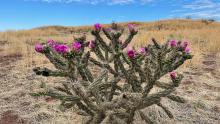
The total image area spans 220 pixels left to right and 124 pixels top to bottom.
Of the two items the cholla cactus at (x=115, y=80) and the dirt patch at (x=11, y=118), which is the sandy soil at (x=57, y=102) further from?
the cholla cactus at (x=115, y=80)

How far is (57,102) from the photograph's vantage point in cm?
770

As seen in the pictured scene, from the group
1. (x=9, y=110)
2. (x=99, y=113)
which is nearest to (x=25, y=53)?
(x=9, y=110)

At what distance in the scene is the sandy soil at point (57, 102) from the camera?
707 cm

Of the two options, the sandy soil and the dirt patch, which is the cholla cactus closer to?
the sandy soil

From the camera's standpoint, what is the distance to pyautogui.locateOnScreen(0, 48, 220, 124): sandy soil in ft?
23.2

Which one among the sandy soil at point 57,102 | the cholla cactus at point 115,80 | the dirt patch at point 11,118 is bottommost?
the dirt patch at point 11,118

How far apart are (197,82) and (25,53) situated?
5869 millimetres

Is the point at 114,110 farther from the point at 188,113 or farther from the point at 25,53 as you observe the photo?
the point at 25,53

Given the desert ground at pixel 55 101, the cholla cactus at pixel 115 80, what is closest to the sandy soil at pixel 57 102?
the desert ground at pixel 55 101

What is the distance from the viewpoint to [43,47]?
17.8ft

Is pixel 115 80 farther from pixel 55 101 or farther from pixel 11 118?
pixel 11 118

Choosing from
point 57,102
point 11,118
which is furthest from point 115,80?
point 11,118

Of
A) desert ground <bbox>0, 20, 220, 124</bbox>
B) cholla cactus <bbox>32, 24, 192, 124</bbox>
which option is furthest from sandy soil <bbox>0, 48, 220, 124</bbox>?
cholla cactus <bbox>32, 24, 192, 124</bbox>

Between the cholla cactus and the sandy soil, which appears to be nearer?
the cholla cactus
